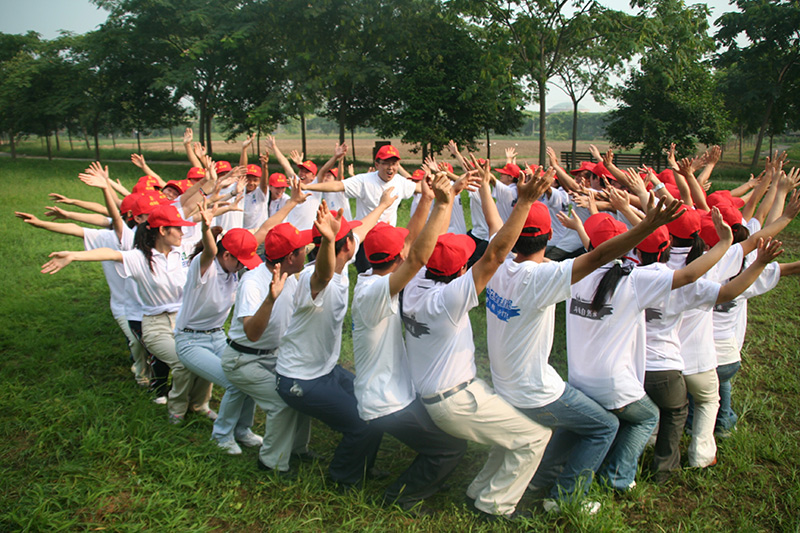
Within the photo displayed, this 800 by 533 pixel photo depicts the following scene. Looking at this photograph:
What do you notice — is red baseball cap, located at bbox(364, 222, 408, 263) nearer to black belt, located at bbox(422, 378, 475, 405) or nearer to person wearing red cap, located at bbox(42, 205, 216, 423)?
black belt, located at bbox(422, 378, 475, 405)

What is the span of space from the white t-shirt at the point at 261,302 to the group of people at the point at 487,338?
1cm

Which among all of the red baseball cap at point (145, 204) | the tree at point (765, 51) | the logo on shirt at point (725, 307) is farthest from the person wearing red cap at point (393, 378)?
the tree at point (765, 51)

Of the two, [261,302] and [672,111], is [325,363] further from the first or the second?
[672,111]

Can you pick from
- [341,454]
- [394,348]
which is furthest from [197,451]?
[394,348]

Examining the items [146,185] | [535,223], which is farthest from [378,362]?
[146,185]

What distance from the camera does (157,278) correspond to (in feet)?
14.8

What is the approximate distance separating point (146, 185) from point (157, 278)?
5.53 ft

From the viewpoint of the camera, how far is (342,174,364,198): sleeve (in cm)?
657

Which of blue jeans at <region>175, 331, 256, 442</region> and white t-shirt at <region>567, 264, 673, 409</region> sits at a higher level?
white t-shirt at <region>567, 264, 673, 409</region>

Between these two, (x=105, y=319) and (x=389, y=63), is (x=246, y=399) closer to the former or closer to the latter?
(x=105, y=319)

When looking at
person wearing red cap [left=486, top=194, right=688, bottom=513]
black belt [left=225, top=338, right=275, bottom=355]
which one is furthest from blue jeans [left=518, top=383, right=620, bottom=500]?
black belt [left=225, top=338, right=275, bottom=355]

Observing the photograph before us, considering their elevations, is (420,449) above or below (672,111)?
below

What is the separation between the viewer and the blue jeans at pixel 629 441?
134 inches

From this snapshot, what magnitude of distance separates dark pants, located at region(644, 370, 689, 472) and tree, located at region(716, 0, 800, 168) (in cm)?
2595
